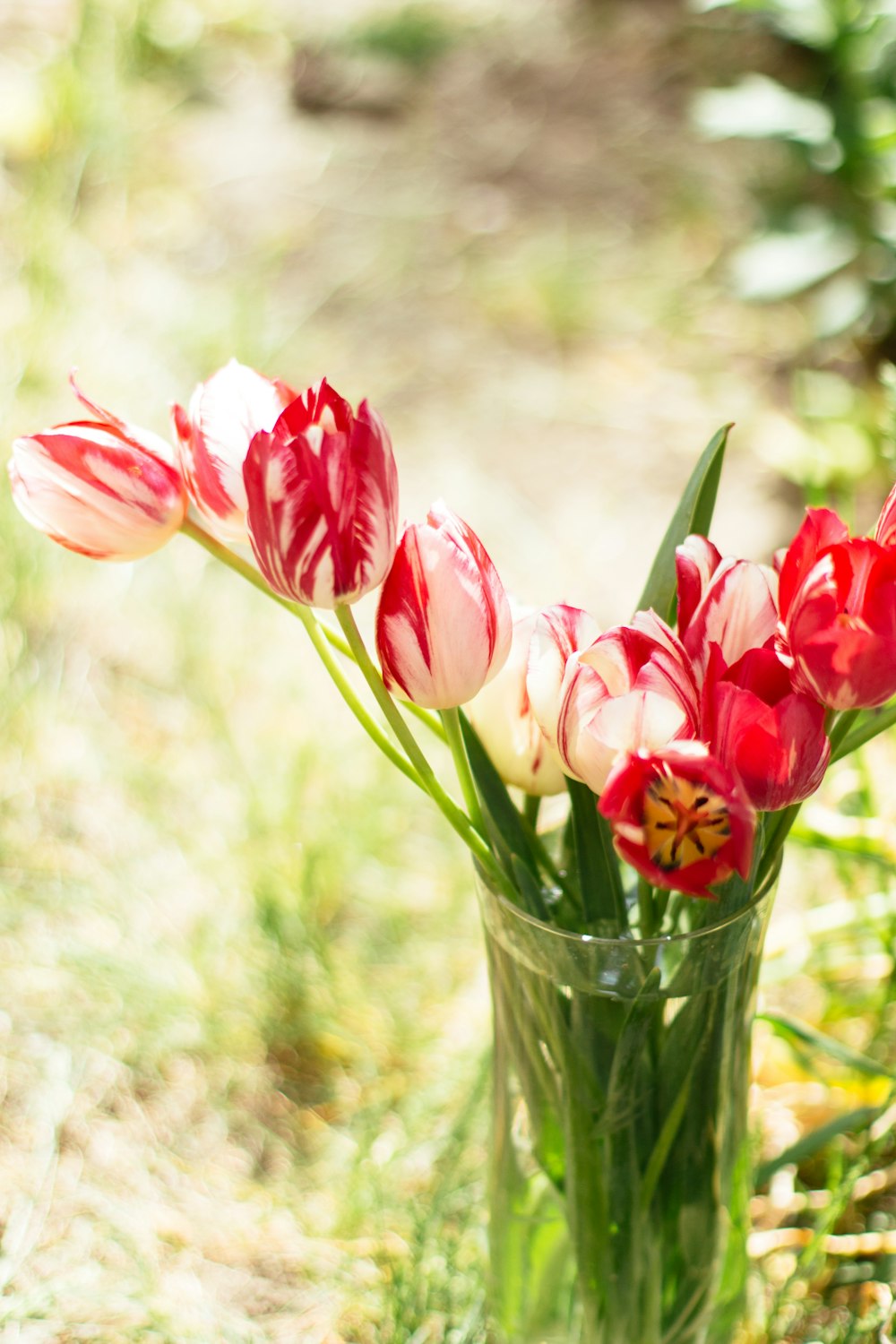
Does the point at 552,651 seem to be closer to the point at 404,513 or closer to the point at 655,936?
the point at 655,936

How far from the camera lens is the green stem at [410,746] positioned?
1.22 ft

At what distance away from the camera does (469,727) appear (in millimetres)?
430

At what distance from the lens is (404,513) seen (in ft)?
4.49

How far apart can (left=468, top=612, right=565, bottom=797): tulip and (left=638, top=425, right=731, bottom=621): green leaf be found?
1.5 inches

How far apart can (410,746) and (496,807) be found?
2.1 inches

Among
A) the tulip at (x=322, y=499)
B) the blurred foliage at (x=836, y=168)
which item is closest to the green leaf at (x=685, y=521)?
the tulip at (x=322, y=499)

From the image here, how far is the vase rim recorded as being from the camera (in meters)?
0.40

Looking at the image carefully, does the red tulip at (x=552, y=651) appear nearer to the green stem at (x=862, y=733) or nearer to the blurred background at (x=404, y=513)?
the green stem at (x=862, y=733)

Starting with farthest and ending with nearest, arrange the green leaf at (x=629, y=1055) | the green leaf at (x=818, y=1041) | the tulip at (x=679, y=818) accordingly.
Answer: the green leaf at (x=818, y=1041) → the green leaf at (x=629, y=1055) → the tulip at (x=679, y=818)

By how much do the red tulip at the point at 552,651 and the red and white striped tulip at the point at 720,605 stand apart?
26 mm

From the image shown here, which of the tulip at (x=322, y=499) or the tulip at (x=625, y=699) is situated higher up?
the tulip at (x=322, y=499)

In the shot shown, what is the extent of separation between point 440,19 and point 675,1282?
6.35 feet

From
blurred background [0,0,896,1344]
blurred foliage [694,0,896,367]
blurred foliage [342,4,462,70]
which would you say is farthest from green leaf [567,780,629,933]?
blurred foliage [342,4,462,70]

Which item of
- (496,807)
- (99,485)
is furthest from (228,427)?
(496,807)
